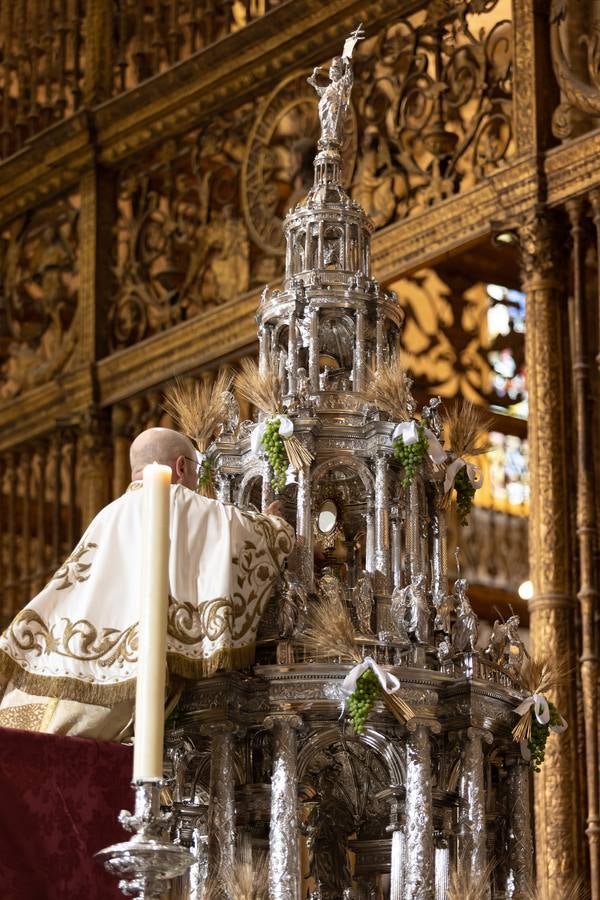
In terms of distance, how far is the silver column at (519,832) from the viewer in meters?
4.64

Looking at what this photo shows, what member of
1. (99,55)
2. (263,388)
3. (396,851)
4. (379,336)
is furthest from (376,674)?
(99,55)

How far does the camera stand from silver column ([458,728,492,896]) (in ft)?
14.7

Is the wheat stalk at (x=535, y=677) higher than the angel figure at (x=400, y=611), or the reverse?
the angel figure at (x=400, y=611)

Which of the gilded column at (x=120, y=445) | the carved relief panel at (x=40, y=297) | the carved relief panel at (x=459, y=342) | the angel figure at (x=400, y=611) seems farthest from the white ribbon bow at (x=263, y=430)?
the carved relief panel at (x=459, y=342)

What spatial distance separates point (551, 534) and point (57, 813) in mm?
4240

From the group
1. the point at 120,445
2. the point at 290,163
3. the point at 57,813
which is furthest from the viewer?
the point at 120,445

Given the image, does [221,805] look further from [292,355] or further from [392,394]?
[292,355]

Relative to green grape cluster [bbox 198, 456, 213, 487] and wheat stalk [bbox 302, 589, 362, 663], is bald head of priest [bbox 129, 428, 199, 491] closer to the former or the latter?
green grape cluster [bbox 198, 456, 213, 487]

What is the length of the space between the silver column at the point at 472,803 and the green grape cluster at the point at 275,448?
74cm

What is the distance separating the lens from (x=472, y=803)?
4.51 metres

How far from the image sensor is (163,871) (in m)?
3.37

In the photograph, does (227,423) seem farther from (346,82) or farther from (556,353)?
(556,353)

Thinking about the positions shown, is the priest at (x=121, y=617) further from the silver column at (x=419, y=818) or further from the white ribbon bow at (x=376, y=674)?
the silver column at (x=419, y=818)

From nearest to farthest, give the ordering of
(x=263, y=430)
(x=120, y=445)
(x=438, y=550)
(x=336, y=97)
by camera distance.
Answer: (x=263, y=430)
(x=438, y=550)
(x=336, y=97)
(x=120, y=445)
